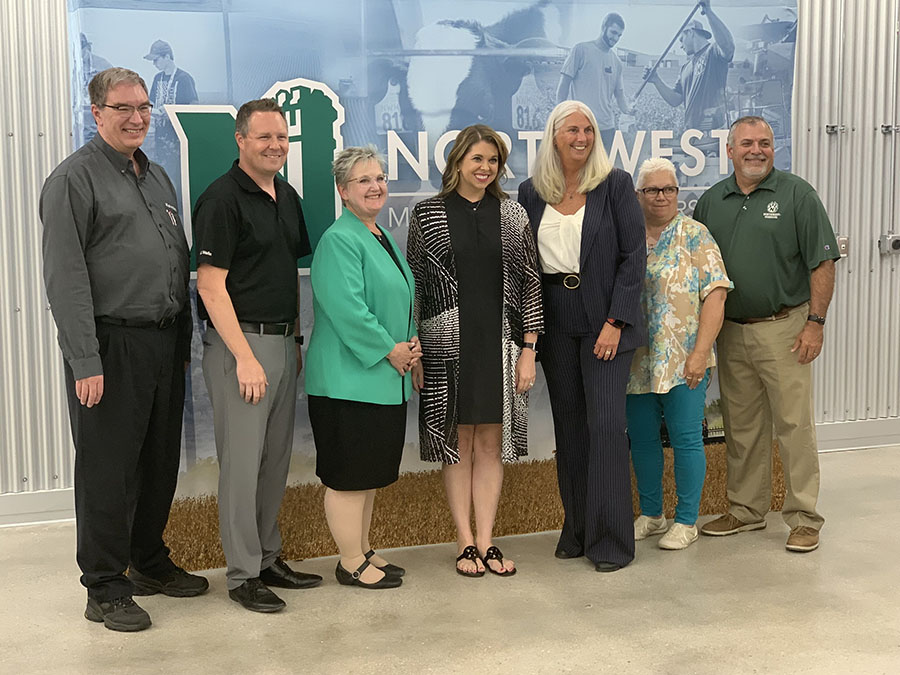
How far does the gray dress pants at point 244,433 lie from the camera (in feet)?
12.5

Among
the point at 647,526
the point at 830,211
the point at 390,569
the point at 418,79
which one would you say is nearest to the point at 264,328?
the point at 390,569

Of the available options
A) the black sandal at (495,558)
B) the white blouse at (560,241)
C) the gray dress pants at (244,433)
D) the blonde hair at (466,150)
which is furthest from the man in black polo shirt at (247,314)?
the white blouse at (560,241)

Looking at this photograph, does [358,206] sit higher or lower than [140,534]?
higher

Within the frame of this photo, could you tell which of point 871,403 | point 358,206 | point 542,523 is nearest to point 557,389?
point 542,523

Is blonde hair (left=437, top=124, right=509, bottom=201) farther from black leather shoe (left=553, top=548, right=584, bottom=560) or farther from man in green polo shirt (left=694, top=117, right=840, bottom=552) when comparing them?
black leather shoe (left=553, top=548, right=584, bottom=560)

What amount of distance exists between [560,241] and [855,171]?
2968mm

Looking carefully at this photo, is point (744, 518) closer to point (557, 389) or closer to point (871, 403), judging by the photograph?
point (557, 389)

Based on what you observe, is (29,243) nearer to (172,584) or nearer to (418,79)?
(172,584)

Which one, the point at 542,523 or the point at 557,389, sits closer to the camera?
the point at 557,389

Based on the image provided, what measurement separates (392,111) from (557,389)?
56.6 inches

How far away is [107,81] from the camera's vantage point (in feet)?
11.8

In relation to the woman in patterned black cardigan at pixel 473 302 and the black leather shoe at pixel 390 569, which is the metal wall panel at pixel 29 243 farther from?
the woman in patterned black cardigan at pixel 473 302

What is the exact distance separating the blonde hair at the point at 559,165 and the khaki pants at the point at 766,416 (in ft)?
3.20

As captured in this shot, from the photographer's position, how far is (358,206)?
12.8 feet
